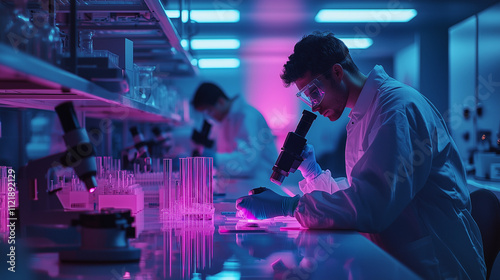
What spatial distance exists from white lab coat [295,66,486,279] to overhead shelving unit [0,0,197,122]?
0.94 meters

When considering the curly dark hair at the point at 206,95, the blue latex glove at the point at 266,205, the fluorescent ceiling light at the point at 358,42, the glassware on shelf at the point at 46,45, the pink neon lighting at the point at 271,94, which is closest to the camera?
the glassware on shelf at the point at 46,45

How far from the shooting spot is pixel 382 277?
3.68 ft

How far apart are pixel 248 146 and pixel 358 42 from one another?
3398 mm

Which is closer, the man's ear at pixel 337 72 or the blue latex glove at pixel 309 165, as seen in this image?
the man's ear at pixel 337 72

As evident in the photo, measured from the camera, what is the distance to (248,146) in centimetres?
490

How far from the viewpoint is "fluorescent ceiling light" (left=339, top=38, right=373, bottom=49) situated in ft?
22.9

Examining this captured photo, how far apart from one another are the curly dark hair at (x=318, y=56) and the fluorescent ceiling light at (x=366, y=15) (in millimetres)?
3599

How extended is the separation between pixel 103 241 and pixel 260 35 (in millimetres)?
6084

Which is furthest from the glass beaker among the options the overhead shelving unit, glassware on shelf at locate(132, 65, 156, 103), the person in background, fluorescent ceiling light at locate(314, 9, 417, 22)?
fluorescent ceiling light at locate(314, 9, 417, 22)

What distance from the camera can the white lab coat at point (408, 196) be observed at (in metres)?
1.61

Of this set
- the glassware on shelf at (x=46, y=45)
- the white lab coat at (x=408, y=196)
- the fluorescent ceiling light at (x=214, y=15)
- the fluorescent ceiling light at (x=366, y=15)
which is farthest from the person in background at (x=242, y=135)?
the glassware on shelf at (x=46, y=45)

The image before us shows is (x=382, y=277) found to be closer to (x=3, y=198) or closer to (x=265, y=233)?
(x=265, y=233)

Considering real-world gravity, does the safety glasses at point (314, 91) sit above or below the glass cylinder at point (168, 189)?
above

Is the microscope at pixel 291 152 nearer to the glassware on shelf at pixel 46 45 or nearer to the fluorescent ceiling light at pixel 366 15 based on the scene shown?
the glassware on shelf at pixel 46 45
